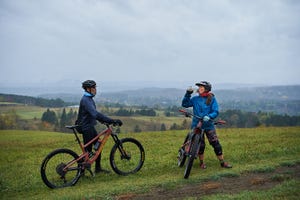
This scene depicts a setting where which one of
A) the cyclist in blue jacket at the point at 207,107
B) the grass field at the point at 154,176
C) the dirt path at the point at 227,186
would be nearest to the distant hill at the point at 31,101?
the grass field at the point at 154,176

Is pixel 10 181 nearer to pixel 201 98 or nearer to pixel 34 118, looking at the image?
pixel 201 98

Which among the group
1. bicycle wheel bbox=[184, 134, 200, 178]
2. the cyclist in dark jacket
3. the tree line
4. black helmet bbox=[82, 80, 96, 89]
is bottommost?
the tree line

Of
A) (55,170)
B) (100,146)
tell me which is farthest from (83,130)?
(55,170)

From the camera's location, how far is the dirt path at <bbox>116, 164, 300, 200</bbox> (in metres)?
7.79

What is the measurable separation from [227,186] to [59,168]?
4.98 meters

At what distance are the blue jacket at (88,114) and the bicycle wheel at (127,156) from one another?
1074mm

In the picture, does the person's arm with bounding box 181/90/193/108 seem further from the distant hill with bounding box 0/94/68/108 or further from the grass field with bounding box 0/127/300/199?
the distant hill with bounding box 0/94/68/108

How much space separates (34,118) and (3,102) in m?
43.5

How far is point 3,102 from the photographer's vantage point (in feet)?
502

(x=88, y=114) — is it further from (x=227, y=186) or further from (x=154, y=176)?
(x=227, y=186)

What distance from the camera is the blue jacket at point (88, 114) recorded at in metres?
9.97

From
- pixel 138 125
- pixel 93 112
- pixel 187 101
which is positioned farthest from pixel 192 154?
pixel 138 125

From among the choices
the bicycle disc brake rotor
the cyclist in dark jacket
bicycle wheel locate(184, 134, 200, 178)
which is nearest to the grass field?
bicycle wheel locate(184, 134, 200, 178)

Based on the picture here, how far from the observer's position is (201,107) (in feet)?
35.0
